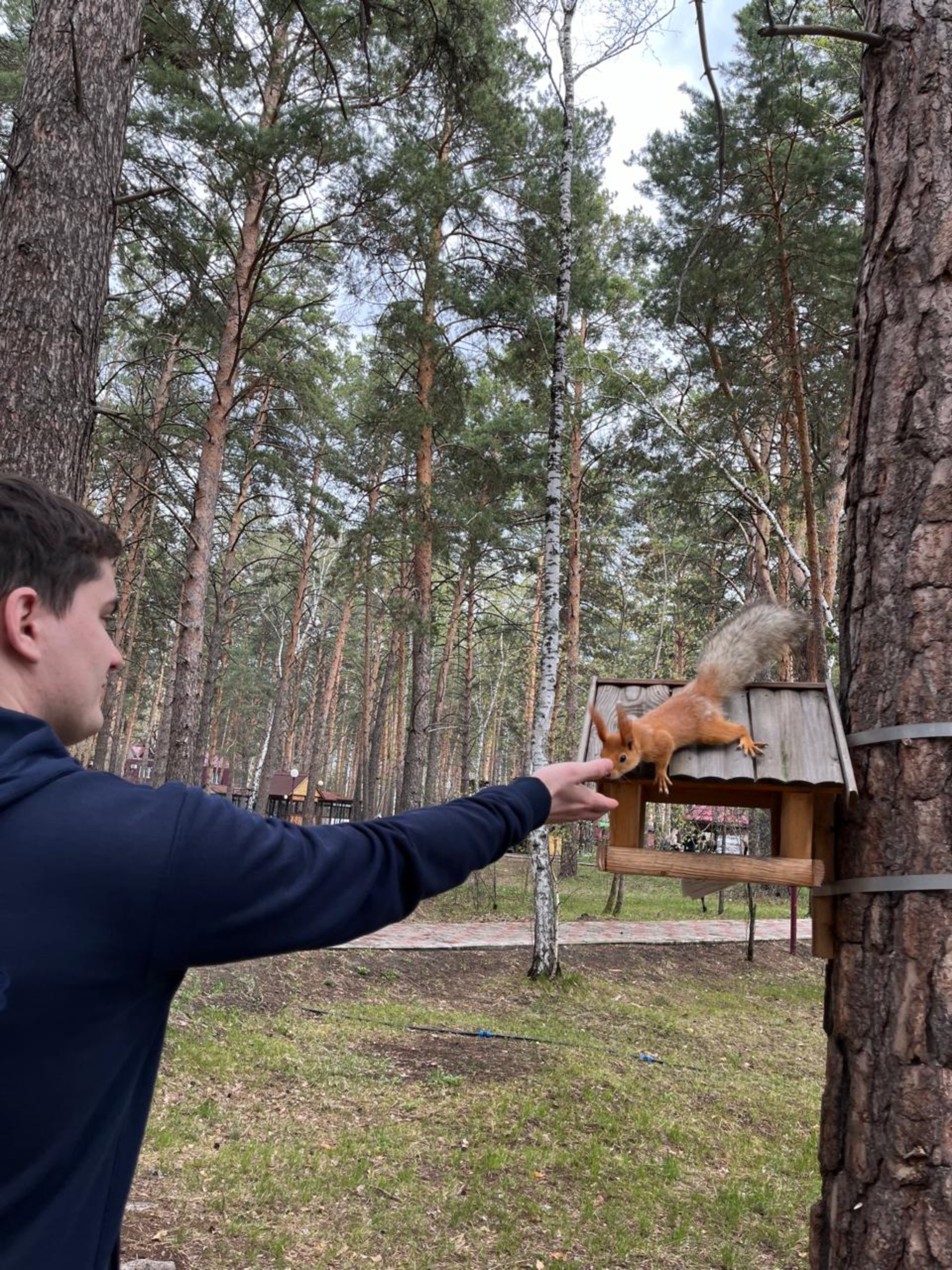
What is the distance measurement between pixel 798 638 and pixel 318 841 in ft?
5.29

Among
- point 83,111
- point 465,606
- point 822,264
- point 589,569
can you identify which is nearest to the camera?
point 83,111

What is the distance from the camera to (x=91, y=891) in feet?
3.11

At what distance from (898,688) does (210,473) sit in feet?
32.1

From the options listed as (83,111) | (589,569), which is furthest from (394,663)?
(83,111)

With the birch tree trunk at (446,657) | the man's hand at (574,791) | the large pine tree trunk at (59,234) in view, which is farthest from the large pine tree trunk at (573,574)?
the man's hand at (574,791)

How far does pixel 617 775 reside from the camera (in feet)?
6.54

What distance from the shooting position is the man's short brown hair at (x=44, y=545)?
111cm

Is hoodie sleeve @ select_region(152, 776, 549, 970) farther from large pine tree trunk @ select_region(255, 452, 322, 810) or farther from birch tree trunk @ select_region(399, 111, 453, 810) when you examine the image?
large pine tree trunk @ select_region(255, 452, 322, 810)

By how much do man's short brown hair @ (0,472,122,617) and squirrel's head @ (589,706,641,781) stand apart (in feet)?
4.03

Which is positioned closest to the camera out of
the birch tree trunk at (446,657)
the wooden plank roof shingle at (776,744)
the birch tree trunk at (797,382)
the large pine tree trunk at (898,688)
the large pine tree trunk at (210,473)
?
the large pine tree trunk at (898,688)

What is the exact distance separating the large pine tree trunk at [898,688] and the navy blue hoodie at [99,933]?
128cm

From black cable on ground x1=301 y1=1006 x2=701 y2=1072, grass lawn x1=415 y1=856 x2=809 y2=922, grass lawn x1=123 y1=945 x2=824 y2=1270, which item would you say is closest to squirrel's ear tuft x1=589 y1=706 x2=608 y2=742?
grass lawn x1=123 y1=945 x2=824 y2=1270

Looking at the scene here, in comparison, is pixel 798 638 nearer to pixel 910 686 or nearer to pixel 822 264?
pixel 910 686

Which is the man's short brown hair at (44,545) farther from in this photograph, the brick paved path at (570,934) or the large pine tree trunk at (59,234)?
the brick paved path at (570,934)
